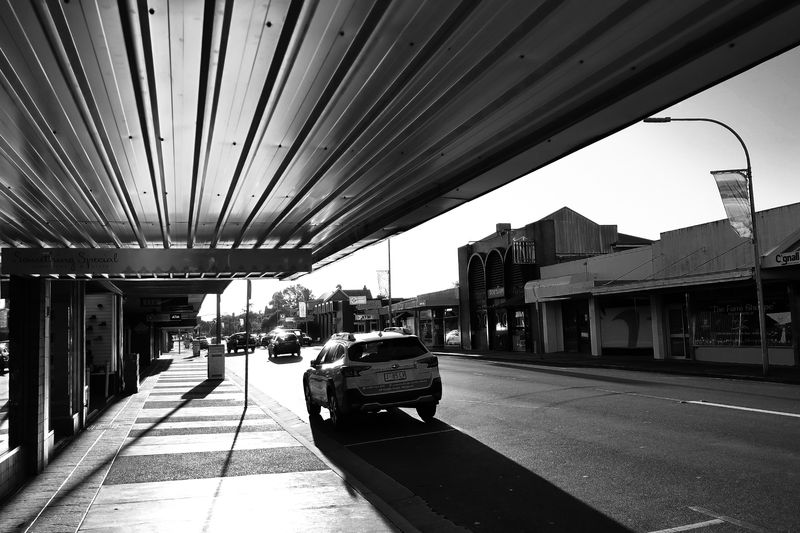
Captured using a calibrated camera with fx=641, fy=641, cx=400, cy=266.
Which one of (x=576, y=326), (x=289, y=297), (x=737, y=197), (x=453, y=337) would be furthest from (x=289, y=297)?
(x=737, y=197)

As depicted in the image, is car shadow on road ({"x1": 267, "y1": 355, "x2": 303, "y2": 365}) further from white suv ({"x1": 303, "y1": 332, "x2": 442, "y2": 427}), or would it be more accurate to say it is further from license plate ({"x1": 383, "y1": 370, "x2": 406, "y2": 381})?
license plate ({"x1": 383, "y1": 370, "x2": 406, "y2": 381})

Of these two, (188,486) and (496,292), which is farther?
(496,292)

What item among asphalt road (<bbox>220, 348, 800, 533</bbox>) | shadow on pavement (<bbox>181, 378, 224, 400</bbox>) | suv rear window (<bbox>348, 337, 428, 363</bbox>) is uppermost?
suv rear window (<bbox>348, 337, 428, 363</bbox>)

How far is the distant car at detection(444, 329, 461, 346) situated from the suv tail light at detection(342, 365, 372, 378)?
1405 inches

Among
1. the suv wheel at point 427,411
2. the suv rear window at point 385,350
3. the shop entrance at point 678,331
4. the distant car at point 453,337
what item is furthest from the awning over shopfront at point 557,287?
the suv rear window at point 385,350

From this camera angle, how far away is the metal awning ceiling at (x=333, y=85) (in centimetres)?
346

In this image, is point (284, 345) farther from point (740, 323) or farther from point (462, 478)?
point (462, 478)

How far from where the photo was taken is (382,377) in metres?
11.2

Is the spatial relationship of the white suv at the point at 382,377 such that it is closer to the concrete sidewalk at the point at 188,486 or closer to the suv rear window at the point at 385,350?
the suv rear window at the point at 385,350

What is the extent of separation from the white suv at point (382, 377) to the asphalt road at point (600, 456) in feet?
1.53

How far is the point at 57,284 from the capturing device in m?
10.4

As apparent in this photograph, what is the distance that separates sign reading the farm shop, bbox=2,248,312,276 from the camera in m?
8.23

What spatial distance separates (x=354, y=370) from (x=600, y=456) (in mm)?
4512

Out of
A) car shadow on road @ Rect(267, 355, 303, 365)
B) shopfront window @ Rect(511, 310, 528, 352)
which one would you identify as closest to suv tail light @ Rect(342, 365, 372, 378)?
car shadow on road @ Rect(267, 355, 303, 365)
